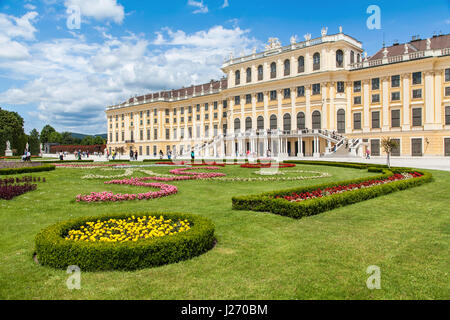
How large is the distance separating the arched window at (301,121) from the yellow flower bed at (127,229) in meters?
47.0

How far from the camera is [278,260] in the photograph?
5746 mm

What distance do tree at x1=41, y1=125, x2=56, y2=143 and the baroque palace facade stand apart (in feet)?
281

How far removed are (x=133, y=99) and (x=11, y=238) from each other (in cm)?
8850

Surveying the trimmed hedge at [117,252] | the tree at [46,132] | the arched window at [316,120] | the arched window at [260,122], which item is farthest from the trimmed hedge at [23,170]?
the tree at [46,132]

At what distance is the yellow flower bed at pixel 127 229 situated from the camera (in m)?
6.17

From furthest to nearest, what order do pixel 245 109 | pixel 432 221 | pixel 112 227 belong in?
pixel 245 109
pixel 432 221
pixel 112 227

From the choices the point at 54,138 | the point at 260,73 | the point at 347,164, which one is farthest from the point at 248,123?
the point at 54,138

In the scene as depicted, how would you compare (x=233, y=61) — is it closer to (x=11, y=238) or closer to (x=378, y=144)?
(x=378, y=144)

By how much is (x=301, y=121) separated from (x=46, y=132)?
113 meters

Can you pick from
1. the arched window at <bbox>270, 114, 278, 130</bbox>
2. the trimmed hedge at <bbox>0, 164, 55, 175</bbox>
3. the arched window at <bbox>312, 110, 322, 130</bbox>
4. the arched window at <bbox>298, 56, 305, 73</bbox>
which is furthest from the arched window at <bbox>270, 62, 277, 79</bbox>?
the trimmed hedge at <bbox>0, 164, 55, 175</bbox>

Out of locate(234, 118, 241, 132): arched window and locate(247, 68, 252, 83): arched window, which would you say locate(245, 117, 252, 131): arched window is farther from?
locate(247, 68, 252, 83): arched window

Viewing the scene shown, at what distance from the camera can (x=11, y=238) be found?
747 centimetres

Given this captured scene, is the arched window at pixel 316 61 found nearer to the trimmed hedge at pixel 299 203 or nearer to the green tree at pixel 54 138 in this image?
the trimmed hedge at pixel 299 203

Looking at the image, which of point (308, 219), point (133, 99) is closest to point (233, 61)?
point (133, 99)
